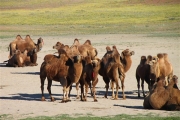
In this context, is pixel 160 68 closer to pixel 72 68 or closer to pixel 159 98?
pixel 72 68

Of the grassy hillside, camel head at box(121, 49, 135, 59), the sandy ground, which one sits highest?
the grassy hillside

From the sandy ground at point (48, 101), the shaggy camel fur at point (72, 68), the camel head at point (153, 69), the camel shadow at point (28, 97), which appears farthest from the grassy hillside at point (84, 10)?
the shaggy camel fur at point (72, 68)

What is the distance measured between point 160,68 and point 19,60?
11.1 metres

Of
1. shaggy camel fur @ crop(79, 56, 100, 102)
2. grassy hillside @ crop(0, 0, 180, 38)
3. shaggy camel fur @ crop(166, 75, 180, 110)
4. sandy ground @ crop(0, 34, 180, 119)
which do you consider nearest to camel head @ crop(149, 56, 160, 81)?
sandy ground @ crop(0, 34, 180, 119)

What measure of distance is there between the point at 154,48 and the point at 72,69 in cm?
1946

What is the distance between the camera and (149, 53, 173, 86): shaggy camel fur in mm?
17453

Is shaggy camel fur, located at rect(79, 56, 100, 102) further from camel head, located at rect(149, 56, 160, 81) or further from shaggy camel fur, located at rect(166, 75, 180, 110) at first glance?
shaggy camel fur, located at rect(166, 75, 180, 110)

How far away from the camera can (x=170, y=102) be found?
15.0 m

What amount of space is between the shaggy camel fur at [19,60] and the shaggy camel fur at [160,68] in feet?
34.5

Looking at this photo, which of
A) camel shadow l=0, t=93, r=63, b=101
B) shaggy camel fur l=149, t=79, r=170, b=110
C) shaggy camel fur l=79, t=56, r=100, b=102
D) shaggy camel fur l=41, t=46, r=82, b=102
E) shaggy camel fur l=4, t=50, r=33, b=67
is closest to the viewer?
shaggy camel fur l=149, t=79, r=170, b=110

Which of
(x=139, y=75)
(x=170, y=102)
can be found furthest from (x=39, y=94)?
(x=170, y=102)

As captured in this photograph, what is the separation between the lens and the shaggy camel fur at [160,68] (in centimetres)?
1745

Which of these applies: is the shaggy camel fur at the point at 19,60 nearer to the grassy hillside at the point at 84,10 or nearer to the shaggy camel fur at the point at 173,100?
the shaggy camel fur at the point at 173,100

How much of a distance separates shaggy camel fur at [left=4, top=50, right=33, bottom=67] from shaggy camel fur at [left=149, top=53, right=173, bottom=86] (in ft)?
34.5
